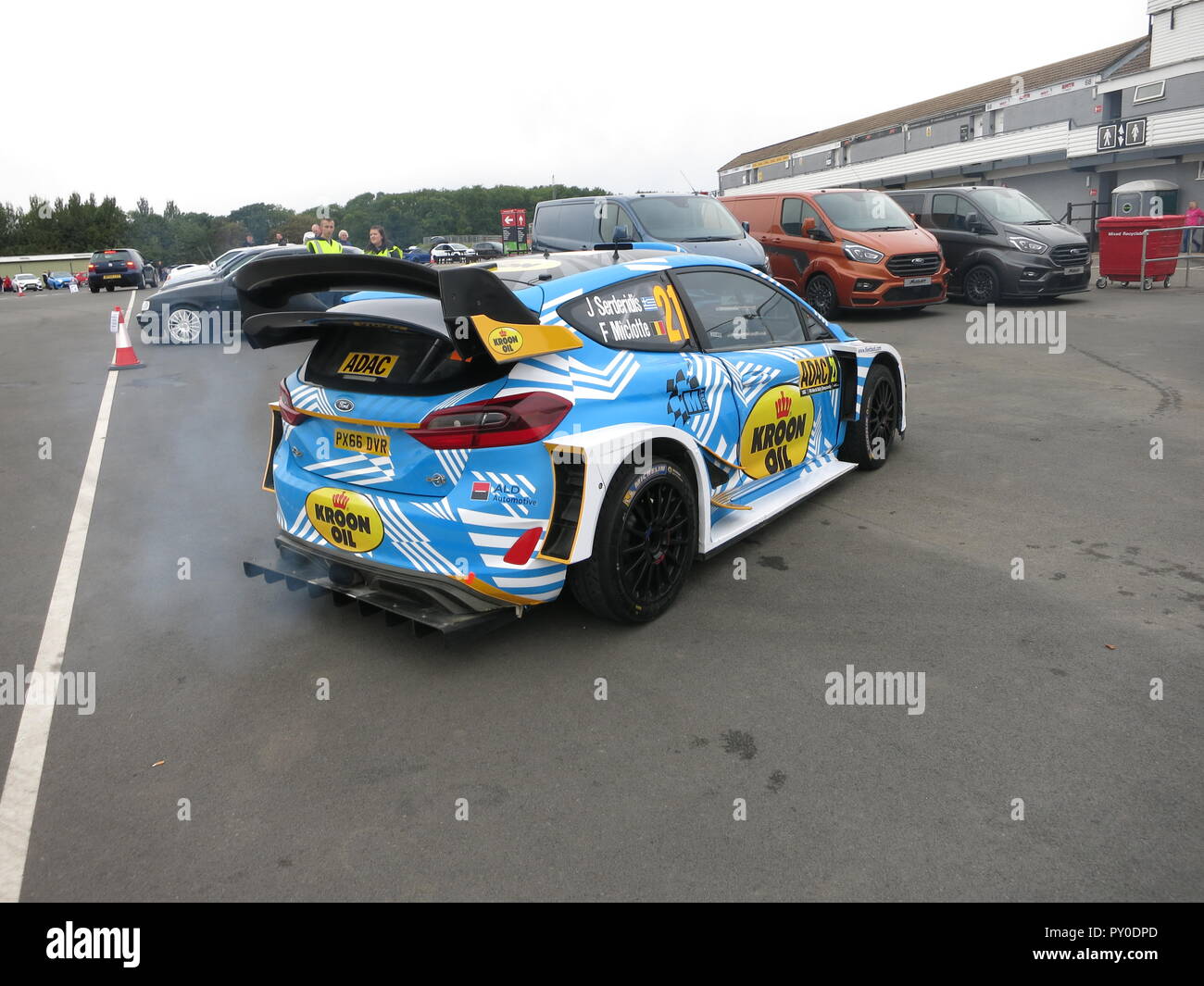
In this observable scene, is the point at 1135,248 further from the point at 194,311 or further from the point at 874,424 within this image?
the point at 194,311

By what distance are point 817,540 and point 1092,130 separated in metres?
37.3

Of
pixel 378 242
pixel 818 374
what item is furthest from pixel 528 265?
pixel 378 242

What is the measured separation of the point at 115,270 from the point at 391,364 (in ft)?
110

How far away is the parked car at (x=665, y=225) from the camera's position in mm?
13016

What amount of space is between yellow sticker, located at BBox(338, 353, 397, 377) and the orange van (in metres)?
11.0

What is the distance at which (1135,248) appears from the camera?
17.5 m

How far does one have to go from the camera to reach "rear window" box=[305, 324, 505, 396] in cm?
382

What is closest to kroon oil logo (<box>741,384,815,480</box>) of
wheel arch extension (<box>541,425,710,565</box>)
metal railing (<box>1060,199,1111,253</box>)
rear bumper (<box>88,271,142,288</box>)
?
wheel arch extension (<box>541,425,710,565</box>)

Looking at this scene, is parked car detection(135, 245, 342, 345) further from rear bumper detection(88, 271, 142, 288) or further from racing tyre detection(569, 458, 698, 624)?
rear bumper detection(88, 271, 142, 288)

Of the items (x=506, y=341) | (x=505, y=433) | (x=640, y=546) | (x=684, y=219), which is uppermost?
(x=684, y=219)

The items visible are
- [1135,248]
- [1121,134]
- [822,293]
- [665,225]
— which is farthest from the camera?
[1121,134]

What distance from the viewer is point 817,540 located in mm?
5312

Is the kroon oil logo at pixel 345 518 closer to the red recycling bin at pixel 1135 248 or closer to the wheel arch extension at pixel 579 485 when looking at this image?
the wheel arch extension at pixel 579 485

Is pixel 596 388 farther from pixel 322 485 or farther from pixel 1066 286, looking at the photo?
pixel 1066 286
